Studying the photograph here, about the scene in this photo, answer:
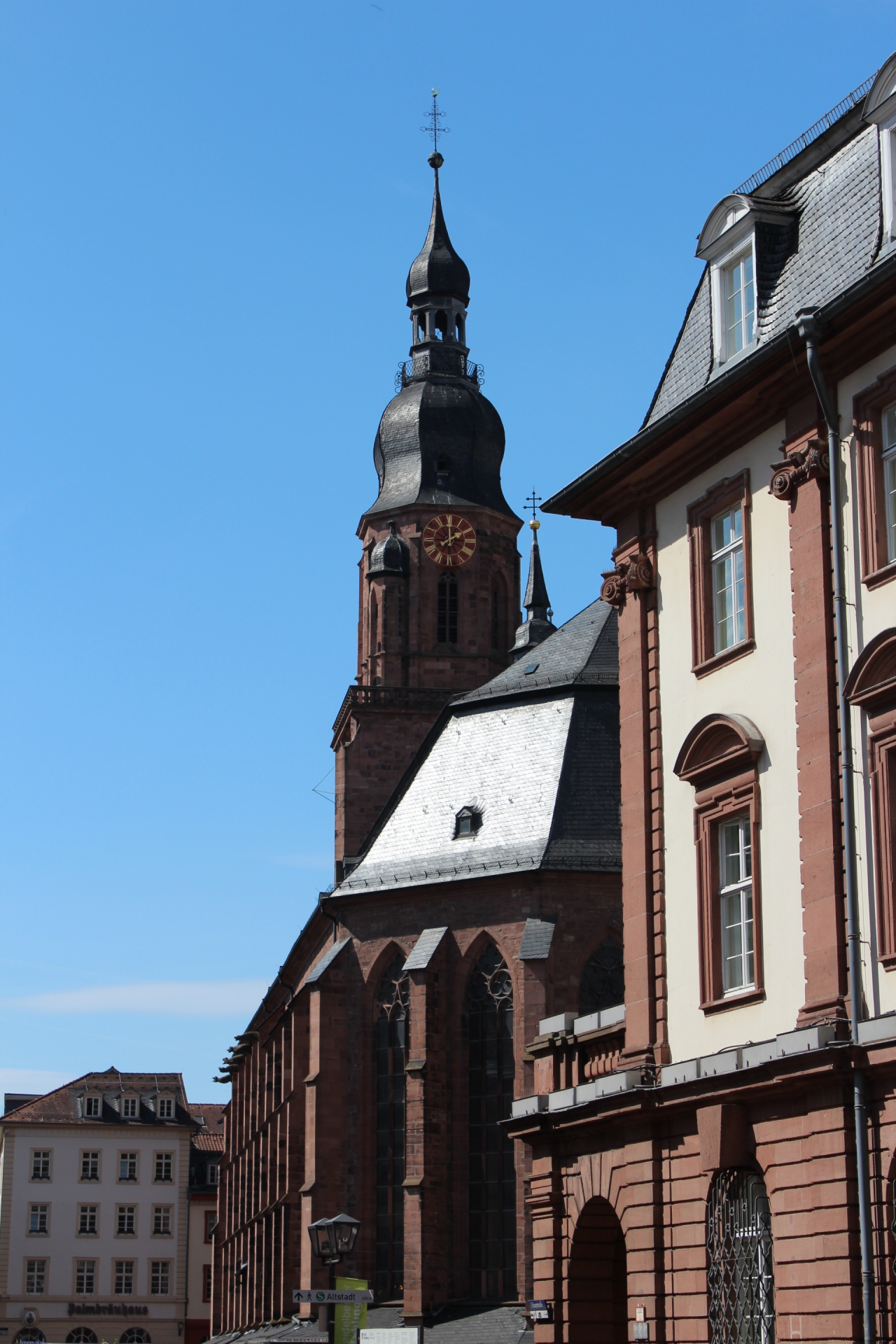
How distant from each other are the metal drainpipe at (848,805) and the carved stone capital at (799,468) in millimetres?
127

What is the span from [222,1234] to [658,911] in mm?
61387

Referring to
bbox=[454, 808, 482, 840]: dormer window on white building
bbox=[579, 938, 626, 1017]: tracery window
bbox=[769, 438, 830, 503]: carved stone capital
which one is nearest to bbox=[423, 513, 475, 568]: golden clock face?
bbox=[454, 808, 482, 840]: dormer window on white building

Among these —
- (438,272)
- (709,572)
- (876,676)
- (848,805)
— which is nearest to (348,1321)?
(848,805)

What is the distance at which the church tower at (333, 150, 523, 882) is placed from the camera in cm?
5869

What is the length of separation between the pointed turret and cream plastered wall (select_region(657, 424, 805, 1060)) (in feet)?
122

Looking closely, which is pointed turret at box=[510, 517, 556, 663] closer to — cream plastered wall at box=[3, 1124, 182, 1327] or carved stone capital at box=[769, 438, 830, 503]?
carved stone capital at box=[769, 438, 830, 503]

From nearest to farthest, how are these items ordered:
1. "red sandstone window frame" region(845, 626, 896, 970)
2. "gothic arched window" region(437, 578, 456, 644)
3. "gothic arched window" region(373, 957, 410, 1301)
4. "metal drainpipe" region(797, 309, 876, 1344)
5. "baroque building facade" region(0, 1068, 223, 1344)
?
"metal drainpipe" region(797, 309, 876, 1344) < "red sandstone window frame" region(845, 626, 896, 970) < "gothic arched window" region(373, 957, 410, 1301) < "gothic arched window" region(437, 578, 456, 644) < "baroque building facade" region(0, 1068, 223, 1344)

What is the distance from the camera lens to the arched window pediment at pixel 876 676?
1792 cm

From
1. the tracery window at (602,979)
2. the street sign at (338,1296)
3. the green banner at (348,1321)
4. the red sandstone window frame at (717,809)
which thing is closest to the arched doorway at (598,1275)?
the green banner at (348,1321)

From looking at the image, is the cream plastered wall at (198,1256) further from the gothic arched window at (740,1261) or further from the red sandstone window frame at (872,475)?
the red sandstone window frame at (872,475)

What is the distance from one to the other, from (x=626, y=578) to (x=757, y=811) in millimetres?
4297

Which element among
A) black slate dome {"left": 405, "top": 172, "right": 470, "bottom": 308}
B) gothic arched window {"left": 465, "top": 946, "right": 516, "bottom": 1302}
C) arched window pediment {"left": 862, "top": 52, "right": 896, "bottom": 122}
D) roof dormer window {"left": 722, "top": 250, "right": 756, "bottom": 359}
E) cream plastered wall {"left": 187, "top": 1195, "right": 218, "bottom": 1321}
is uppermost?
black slate dome {"left": 405, "top": 172, "right": 470, "bottom": 308}

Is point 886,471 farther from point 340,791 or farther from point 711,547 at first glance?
point 340,791

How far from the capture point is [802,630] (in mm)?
19297
